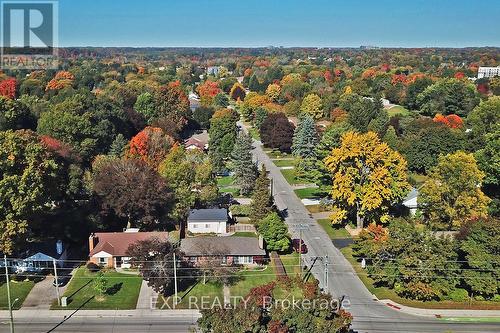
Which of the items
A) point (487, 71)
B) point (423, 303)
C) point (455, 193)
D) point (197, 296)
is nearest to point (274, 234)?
point (197, 296)

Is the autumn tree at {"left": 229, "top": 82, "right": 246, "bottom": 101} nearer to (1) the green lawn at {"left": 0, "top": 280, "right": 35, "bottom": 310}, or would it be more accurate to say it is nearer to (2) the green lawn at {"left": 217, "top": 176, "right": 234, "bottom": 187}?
(2) the green lawn at {"left": 217, "top": 176, "right": 234, "bottom": 187}

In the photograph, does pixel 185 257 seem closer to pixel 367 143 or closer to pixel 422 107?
pixel 367 143

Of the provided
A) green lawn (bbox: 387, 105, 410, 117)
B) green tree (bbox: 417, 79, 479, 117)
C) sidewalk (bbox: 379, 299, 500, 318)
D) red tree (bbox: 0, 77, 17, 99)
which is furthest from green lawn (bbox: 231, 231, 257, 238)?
red tree (bbox: 0, 77, 17, 99)

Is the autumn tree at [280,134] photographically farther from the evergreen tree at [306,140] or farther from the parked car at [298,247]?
the parked car at [298,247]

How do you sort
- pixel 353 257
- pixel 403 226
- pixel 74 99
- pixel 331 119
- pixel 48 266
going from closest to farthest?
pixel 403 226 < pixel 48 266 < pixel 353 257 < pixel 74 99 < pixel 331 119

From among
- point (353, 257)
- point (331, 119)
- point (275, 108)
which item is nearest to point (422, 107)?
point (331, 119)
